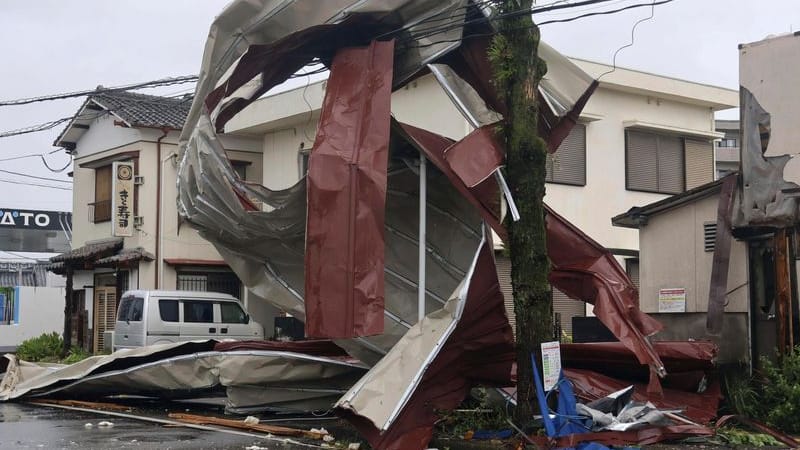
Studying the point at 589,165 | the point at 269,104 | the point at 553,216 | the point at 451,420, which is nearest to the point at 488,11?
the point at 553,216

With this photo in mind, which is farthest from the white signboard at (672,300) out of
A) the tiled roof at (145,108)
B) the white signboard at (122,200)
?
the white signboard at (122,200)

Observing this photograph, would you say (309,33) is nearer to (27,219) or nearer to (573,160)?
(573,160)

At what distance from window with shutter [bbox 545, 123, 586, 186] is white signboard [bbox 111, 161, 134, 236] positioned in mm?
12221

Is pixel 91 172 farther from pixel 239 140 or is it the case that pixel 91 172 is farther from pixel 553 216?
pixel 553 216

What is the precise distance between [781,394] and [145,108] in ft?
72.2

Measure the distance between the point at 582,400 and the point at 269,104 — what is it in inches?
632

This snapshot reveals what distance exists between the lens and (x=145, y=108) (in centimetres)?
2903

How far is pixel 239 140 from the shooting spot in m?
27.8

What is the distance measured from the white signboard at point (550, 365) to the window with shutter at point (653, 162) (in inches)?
537

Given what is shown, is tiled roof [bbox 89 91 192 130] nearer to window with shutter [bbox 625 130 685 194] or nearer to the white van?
the white van

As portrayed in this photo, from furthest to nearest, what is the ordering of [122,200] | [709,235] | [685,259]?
[122,200] < [685,259] < [709,235]

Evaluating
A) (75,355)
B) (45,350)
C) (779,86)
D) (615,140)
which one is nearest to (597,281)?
(779,86)

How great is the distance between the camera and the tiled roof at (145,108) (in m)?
27.5

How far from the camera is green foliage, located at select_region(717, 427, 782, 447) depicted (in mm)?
10805
